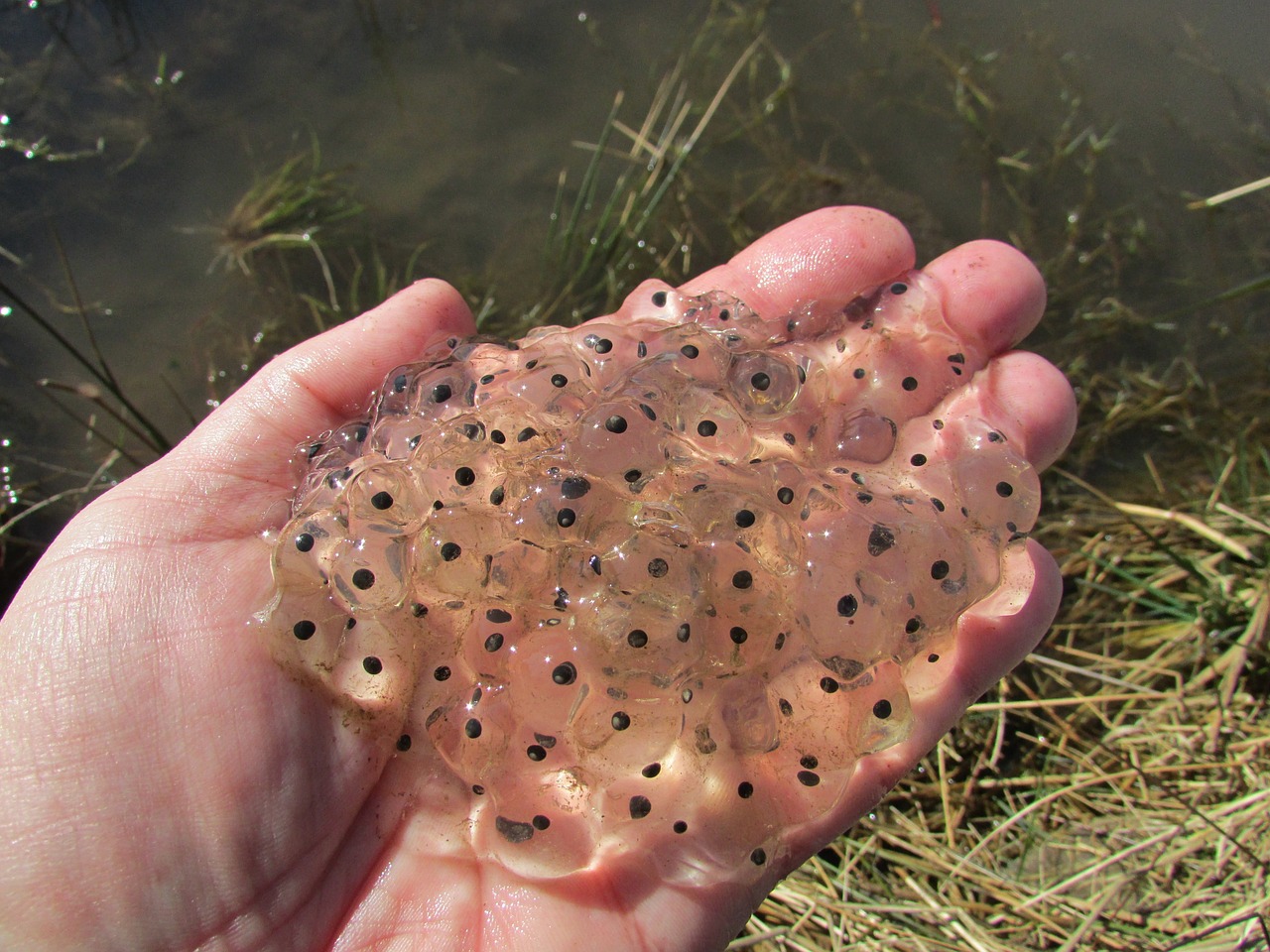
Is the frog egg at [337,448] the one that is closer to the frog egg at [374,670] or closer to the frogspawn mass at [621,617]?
the frogspawn mass at [621,617]

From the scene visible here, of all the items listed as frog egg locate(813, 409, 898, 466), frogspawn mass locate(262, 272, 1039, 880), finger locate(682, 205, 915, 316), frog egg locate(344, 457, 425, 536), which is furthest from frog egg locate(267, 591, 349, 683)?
finger locate(682, 205, 915, 316)

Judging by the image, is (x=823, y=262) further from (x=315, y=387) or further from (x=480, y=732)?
(x=480, y=732)

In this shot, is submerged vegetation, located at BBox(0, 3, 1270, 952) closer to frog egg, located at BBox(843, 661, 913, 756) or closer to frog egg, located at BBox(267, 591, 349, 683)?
frog egg, located at BBox(843, 661, 913, 756)

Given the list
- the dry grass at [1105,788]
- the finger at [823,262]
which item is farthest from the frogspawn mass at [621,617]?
the dry grass at [1105,788]

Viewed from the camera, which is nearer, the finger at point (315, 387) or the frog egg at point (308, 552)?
the frog egg at point (308, 552)

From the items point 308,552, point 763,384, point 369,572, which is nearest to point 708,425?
point 763,384

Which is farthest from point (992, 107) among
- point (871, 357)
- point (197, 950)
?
point (197, 950)
